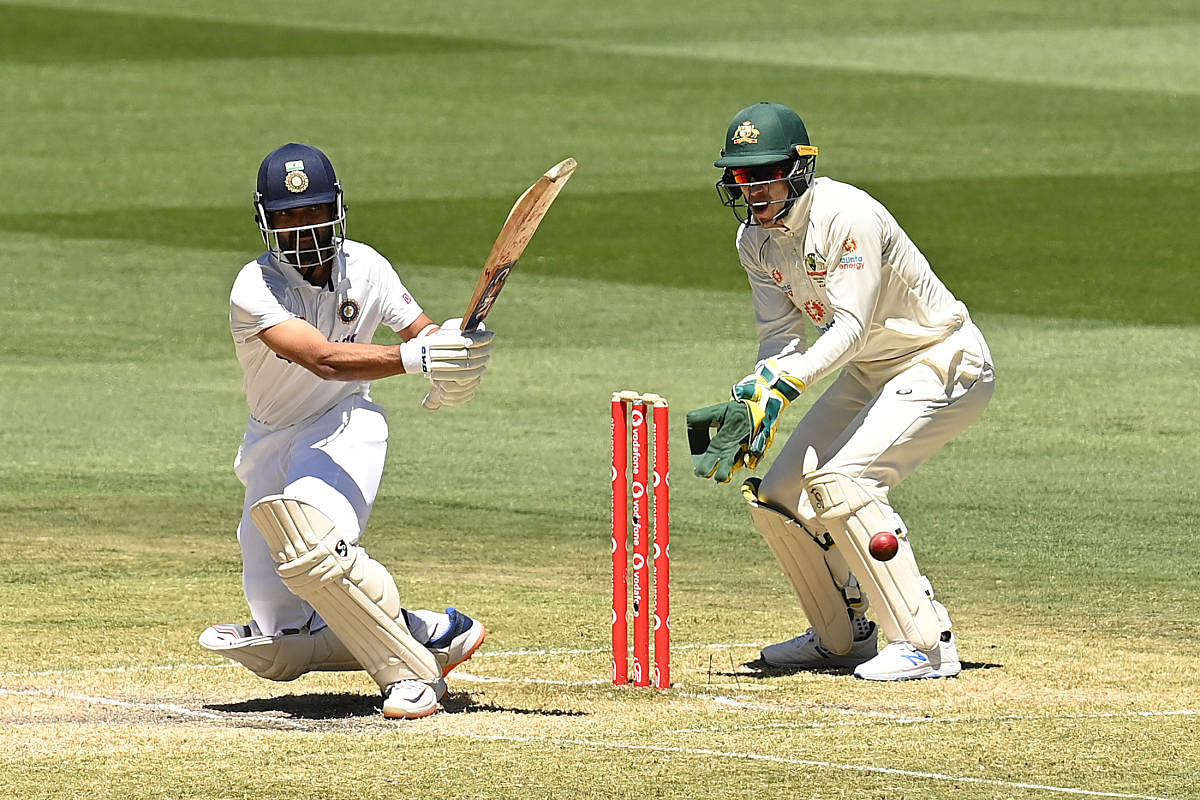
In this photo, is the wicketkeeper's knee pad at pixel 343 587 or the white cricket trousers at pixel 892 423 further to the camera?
the white cricket trousers at pixel 892 423

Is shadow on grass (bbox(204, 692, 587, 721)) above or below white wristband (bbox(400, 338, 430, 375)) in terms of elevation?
below

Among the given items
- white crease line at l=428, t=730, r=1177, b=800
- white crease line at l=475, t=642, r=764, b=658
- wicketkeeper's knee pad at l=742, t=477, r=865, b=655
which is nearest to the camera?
white crease line at l=428, t=730, r=1177, b=800

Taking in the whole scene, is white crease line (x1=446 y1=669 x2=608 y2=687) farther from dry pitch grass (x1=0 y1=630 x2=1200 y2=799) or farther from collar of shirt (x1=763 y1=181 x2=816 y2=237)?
collar of shirt (x1=763 y1=181 x2=816 y2=237)

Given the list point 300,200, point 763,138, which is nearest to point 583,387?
point 763,138

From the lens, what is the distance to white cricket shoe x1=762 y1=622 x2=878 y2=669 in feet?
28.2

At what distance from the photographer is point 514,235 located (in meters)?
7.48

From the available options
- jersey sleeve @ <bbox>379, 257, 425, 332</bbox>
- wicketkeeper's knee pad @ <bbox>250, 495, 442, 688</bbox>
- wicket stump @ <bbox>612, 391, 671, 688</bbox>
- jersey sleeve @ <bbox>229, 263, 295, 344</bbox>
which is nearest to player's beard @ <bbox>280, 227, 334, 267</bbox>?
jersey sleeve @ <bbox>229, 263, 295, 344</bbox>

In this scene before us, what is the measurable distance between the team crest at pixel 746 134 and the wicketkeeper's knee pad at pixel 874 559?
1166 millimetres

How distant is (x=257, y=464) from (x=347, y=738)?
3.57 ft

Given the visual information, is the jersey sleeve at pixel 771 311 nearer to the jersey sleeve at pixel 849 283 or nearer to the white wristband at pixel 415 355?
the jersey sleeve at pixel 849 283

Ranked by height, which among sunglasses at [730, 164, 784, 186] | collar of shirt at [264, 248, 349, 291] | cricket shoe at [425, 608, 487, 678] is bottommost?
cricket shoe at [425, 608, 487, 678]

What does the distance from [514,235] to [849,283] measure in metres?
1.33

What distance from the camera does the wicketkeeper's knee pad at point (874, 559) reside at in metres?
8.26

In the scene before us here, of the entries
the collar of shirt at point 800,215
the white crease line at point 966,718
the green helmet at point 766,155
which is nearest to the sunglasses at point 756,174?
the green helmet at point 766,155
